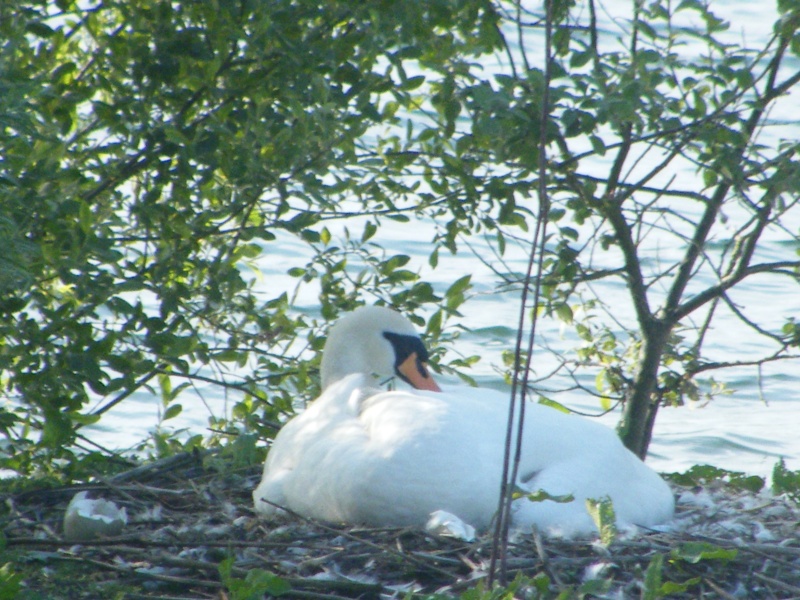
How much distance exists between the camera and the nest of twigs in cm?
329

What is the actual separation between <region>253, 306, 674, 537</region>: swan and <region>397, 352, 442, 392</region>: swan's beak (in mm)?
324

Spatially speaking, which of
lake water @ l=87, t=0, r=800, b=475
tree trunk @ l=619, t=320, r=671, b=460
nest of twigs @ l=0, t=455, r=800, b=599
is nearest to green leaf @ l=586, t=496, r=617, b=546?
nest of twigs @ l=0, t=455, r=800, b=599

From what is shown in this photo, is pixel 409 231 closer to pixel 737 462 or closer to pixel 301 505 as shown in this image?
pixel 737 462

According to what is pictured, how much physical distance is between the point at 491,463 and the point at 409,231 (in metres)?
8.88

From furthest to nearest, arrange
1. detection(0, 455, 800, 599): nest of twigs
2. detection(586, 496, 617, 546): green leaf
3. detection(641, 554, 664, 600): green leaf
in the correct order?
detection(586, 496, 617, 546): green leaf < detection(0, 455, 800, 599): nest of twigs < detection(641, 554, 664, 600): green leaf

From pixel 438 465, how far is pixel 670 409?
23.2 feet

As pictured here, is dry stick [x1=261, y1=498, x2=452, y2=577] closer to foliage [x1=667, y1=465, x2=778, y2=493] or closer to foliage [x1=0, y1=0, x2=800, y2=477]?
foliage [x1=0, y1=0, x2=800, y2=477]

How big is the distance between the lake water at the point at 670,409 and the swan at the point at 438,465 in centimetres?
361

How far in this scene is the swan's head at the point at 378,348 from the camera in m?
4.92

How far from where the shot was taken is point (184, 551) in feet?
12.2

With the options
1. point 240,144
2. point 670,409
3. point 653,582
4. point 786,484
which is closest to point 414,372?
point 240,144

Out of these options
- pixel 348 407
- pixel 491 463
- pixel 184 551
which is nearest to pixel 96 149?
pixel 348 407

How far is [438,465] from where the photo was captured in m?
3.69

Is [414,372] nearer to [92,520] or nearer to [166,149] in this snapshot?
[166,149]
